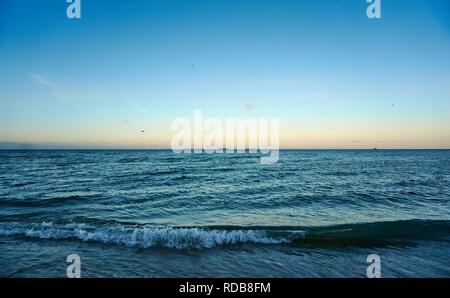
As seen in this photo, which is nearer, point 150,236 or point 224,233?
point 150,236

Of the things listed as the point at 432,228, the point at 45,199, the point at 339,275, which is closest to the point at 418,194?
the point at 432,228

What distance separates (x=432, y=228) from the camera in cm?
980

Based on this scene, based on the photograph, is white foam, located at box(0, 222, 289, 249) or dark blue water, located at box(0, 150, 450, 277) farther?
white foam, located at box(0, 222, 289, 249)

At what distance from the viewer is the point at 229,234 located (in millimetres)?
8680

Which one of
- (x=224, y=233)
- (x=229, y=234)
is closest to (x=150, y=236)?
(x=224, y=233)

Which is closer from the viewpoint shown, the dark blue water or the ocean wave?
the dark blue water

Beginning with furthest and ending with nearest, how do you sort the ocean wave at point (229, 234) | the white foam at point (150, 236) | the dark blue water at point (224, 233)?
1. the ocean wave at point (229, 234)
2. the white foam at point (150, 236)
3. the dark blue water at point (224, 233)

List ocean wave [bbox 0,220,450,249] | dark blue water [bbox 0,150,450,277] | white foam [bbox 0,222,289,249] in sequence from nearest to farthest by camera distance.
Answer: dark blue water [bbox 0,150,450,277], white foam [bbox 0,222,289,249], ocean wave [bbox 0,220,450,249]

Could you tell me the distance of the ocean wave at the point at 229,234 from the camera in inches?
324

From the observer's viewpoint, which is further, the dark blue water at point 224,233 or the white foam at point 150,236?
the white foam at point 150,236

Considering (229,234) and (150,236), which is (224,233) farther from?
(150,236)

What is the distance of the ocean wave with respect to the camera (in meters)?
8.23

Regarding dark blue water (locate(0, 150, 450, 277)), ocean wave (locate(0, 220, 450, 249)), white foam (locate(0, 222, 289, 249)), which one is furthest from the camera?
ocean wave (locate(0, 220, 450, 249))

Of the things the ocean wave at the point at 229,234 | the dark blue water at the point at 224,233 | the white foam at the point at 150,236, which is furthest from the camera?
the ocean wave at the point at 229,234
